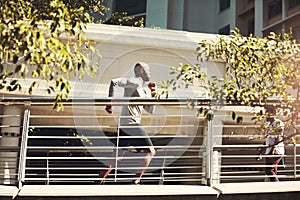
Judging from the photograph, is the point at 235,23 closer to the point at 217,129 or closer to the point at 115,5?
the point at 115,5

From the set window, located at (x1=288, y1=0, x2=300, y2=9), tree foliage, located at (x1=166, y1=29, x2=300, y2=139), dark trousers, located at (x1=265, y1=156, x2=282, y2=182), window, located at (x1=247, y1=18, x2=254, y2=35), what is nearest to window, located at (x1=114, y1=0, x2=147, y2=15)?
window, located at (x1=247, y1=18, x2=254, y2=35)

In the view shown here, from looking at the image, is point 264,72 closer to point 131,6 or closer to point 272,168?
point 272,168

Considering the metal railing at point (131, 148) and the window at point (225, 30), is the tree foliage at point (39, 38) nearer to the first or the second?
the metal railing at point (131, 148)

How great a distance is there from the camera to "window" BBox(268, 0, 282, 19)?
2381cm

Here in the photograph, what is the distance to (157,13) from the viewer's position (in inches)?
981

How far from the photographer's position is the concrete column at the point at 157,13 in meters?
24.5

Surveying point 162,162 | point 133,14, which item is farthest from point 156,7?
point 162,162

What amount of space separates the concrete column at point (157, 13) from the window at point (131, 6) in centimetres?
58

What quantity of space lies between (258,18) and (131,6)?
295 inches

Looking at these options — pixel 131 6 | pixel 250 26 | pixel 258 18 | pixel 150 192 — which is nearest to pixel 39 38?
pixel 150 192

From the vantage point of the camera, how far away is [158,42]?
7527 mm

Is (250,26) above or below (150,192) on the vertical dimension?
above

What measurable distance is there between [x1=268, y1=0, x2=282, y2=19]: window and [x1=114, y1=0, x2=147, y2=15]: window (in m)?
7.08

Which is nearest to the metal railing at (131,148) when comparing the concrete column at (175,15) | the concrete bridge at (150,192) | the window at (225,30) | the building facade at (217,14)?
the concrete bridge at (150,192)
